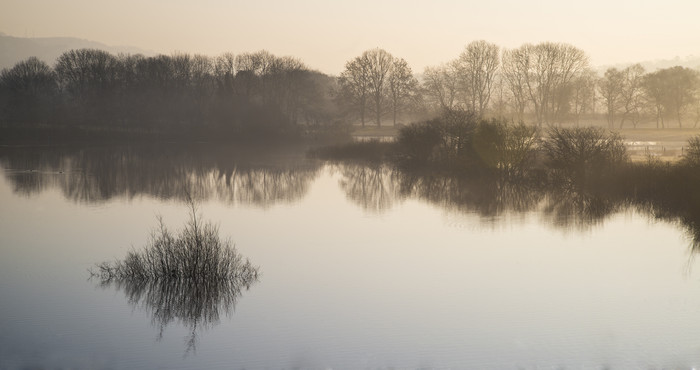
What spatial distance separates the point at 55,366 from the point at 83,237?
1100 cm

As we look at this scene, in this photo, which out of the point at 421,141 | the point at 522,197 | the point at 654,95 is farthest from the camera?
the point at 654,95

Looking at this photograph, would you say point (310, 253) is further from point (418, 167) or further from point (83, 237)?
point (418, 167)

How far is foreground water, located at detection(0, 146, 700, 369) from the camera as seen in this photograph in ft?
37.7

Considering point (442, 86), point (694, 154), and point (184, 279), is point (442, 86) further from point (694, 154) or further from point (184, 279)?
point (184, 279)

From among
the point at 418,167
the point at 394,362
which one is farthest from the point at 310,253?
the point at 418,167

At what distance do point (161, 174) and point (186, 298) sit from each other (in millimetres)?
→ 27253

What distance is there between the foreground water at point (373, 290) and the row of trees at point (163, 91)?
5027 cm

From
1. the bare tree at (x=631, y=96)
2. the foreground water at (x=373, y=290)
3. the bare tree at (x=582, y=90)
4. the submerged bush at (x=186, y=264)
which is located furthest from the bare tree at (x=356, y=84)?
the submerged bush at (x=186, y=264)

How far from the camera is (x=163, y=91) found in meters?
88.2

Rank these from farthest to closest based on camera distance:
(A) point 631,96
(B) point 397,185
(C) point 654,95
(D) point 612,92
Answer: (D) point 612,92 → (A) point 631,96 → (C) point 654,95 → (B) point 397,185

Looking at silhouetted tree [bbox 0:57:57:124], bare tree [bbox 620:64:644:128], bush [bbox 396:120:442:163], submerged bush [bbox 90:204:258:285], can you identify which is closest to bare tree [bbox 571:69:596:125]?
bare tree [bbox 620:64:644:128]

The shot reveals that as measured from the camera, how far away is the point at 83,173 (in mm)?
40781

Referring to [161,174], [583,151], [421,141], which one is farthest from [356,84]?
[583,151]

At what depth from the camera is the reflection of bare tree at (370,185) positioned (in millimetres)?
29534
